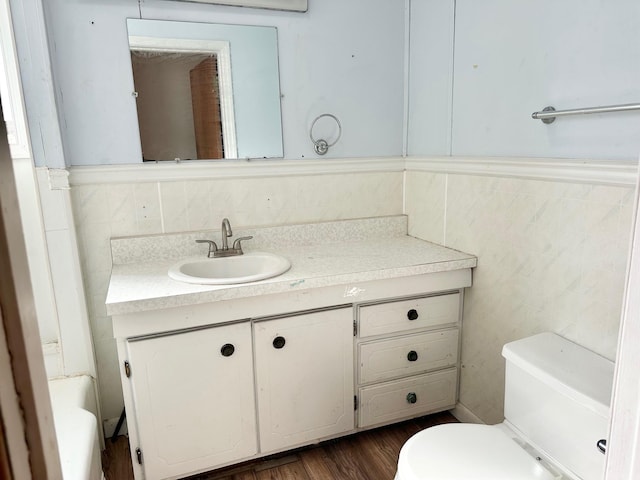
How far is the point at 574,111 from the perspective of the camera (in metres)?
1.30

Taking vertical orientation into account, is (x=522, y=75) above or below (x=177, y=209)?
above

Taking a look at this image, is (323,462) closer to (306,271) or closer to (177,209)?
(306,271)

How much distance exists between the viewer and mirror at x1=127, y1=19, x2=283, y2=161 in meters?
1.79

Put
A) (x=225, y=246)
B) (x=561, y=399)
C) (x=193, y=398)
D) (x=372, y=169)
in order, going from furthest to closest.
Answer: (x=372, y=169), (x=225, y=246), (x=193, y=398), (x=561, y=399)

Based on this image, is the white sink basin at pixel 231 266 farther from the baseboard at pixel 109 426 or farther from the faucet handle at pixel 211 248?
the baseboard at pixel 109 426

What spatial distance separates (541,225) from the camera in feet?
4.96

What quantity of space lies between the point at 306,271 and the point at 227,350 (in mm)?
404

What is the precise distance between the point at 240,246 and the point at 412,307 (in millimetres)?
780

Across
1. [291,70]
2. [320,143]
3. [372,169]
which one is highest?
[291,70]

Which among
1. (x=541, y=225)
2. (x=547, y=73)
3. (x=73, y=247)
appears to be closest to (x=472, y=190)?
(x=541, y=225)

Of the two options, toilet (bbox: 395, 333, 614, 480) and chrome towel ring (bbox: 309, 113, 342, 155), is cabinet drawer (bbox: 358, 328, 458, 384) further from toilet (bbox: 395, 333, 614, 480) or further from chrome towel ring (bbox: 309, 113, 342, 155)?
chrome towel ring (bbox: 309, 113, 342, 155)

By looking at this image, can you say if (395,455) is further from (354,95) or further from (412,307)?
(354,95)

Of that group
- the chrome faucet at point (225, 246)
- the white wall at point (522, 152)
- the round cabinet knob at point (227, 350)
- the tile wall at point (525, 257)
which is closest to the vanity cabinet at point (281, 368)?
the round cabinet knob at point (227, 350)

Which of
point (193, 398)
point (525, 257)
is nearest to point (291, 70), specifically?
point (525, 257)
